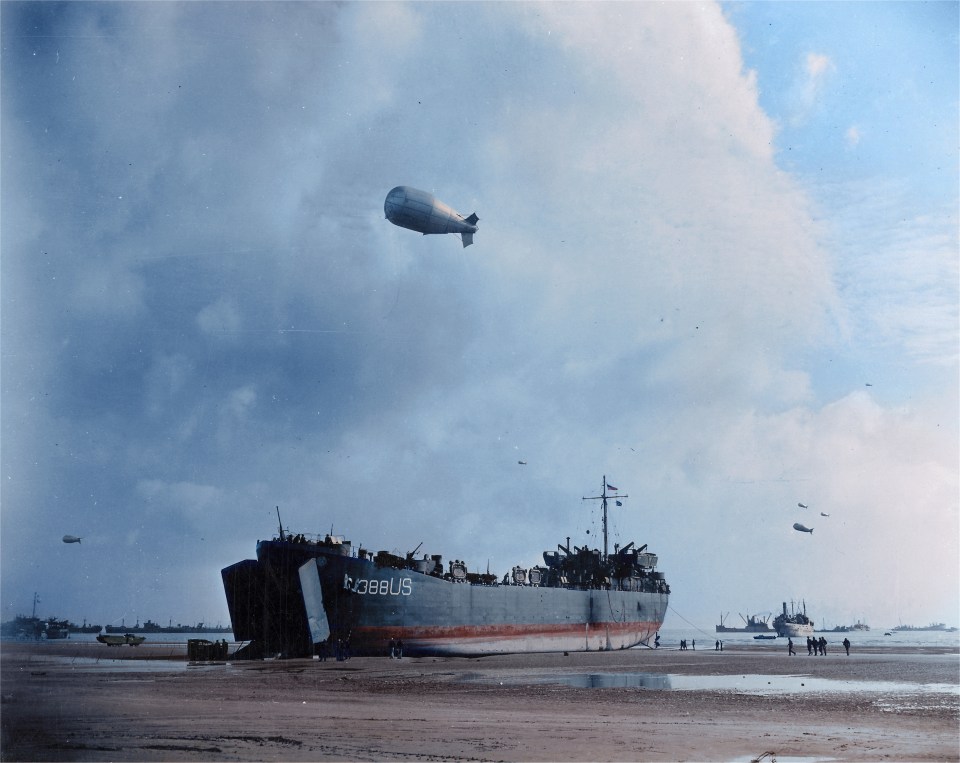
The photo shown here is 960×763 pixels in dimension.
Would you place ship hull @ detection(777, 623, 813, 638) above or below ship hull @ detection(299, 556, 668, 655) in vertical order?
below

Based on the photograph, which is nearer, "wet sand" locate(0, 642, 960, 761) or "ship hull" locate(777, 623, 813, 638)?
"wet sand" locate(0, 642, 960, 761)

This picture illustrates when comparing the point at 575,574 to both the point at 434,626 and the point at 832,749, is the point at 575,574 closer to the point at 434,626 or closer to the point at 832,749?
the point at 434,626

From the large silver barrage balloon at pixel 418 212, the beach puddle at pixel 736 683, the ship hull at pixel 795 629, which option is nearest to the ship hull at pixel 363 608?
the beach puddle at pixel 736 683

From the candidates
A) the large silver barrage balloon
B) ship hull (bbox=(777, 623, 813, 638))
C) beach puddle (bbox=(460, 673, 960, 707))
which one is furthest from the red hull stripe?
ship hull (bbox=(777, 623, 813, 638))

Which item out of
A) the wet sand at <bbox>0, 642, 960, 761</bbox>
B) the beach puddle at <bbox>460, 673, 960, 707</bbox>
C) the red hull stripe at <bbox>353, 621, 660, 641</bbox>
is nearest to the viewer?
the wet sand at <bbox>0, 642, 960, 761</bbox>

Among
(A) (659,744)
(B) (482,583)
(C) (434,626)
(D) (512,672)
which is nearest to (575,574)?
(B) (482,583)

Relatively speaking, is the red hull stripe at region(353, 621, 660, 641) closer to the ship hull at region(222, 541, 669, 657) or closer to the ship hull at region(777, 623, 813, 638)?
the ship hull at region(222, 541, 669, 657)
